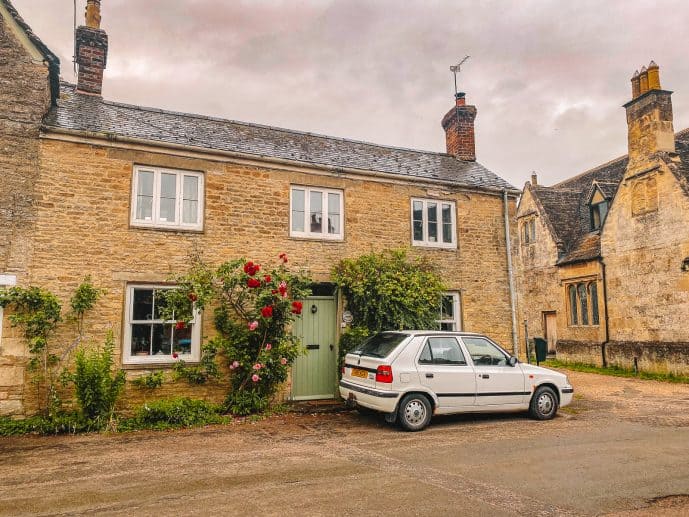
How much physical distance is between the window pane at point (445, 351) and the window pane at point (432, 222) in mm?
4165

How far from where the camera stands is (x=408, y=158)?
13.9 meters

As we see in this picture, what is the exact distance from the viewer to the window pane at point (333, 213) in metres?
11.5

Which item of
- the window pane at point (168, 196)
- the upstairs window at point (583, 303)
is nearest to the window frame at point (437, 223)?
the window pane at point (168, 196)

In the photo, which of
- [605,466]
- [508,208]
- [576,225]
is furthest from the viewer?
[576,225]

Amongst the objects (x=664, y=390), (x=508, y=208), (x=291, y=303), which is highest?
(x=508, y=208)

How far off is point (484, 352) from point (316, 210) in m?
4.88

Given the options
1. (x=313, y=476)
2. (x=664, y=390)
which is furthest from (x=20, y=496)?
(x=664, y=390)

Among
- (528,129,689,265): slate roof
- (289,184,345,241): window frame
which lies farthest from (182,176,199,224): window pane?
(528,129,689,265): slate roof

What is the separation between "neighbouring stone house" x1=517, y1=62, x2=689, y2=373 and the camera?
16141 millimetres

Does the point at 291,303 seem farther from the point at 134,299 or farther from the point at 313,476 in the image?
the point at 313,476

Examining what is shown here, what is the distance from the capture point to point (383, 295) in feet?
35.3

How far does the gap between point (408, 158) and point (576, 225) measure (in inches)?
521

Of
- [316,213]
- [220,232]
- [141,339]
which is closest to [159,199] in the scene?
[220,232]

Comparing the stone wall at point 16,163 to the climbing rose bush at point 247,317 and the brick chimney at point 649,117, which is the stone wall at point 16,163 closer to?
the climbing rose bush at point 247,317
